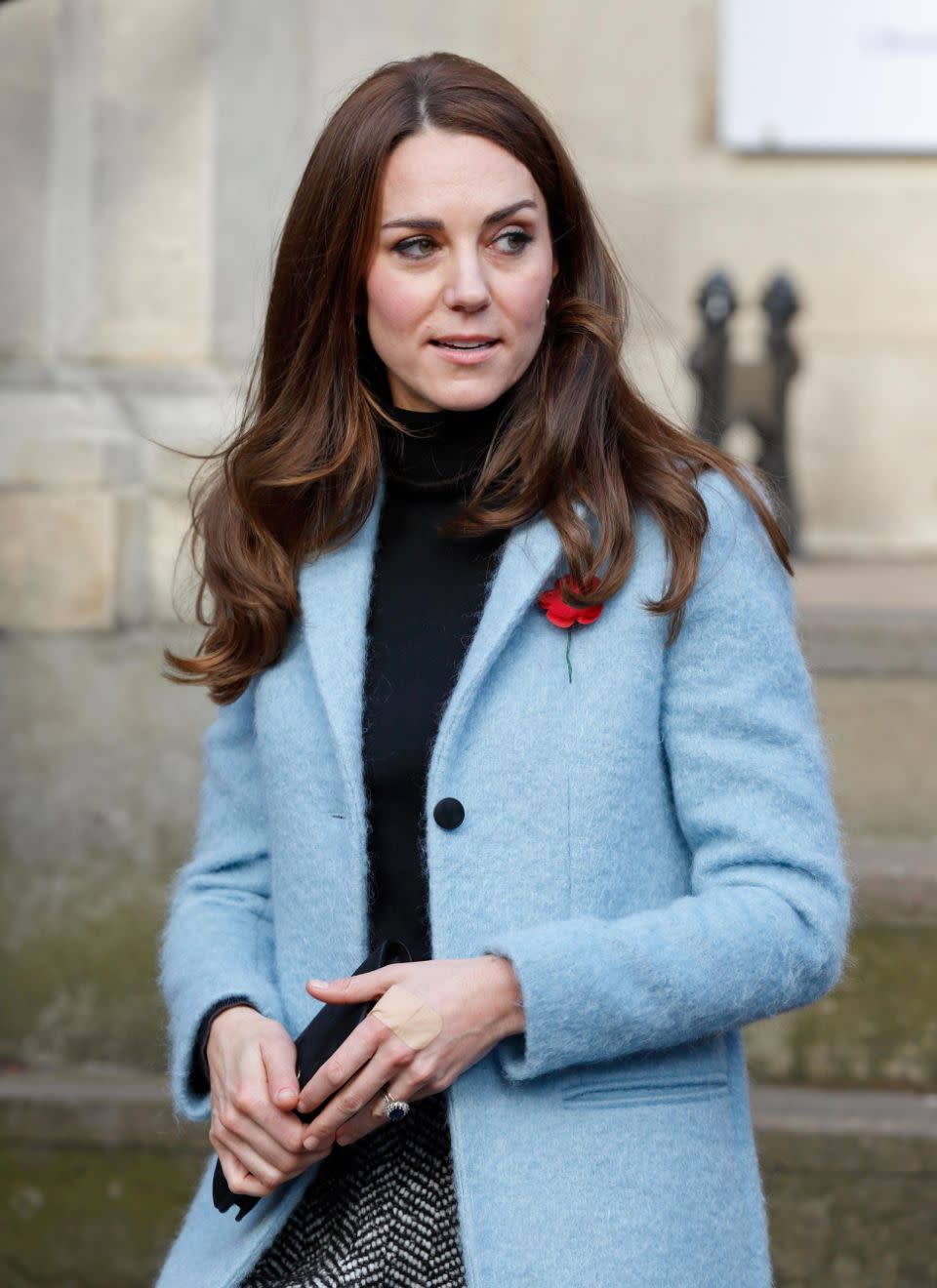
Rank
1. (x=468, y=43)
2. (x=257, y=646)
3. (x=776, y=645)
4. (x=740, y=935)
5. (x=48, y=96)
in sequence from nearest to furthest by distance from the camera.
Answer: (x=740, y=935), (x=776, y=645), (x=257, y=646), (x=48, y=96), (x=468, y=43)

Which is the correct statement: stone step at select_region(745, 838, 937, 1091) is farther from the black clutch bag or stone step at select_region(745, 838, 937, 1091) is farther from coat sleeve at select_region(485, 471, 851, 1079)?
the black clutch bag

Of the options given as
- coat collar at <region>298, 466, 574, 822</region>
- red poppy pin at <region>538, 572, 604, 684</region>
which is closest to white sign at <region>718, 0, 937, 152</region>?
coat collar at <region>298, 466, 574, 822</region>

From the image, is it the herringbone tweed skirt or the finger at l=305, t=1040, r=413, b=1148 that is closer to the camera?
the finger at l=305, t=1040, r=413, b=1148

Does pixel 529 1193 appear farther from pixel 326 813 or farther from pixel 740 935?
pixel 326 813

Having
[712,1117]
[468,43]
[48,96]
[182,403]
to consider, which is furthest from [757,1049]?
[468,43]

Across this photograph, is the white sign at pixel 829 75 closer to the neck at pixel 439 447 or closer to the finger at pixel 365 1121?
the neck at pixel 439 447

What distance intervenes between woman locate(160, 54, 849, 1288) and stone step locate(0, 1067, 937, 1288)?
1.13m

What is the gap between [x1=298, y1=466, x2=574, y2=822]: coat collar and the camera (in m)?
1.83

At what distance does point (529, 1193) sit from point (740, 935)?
1.06 ft

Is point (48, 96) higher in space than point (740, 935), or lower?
higher

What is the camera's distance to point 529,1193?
5.66 ft

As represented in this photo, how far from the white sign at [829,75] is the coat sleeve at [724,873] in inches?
168

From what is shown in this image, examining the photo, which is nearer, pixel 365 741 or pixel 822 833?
pixel 822 833

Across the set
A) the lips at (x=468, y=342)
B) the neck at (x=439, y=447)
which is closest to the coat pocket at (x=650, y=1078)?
the neck at (x=439, y=447)
